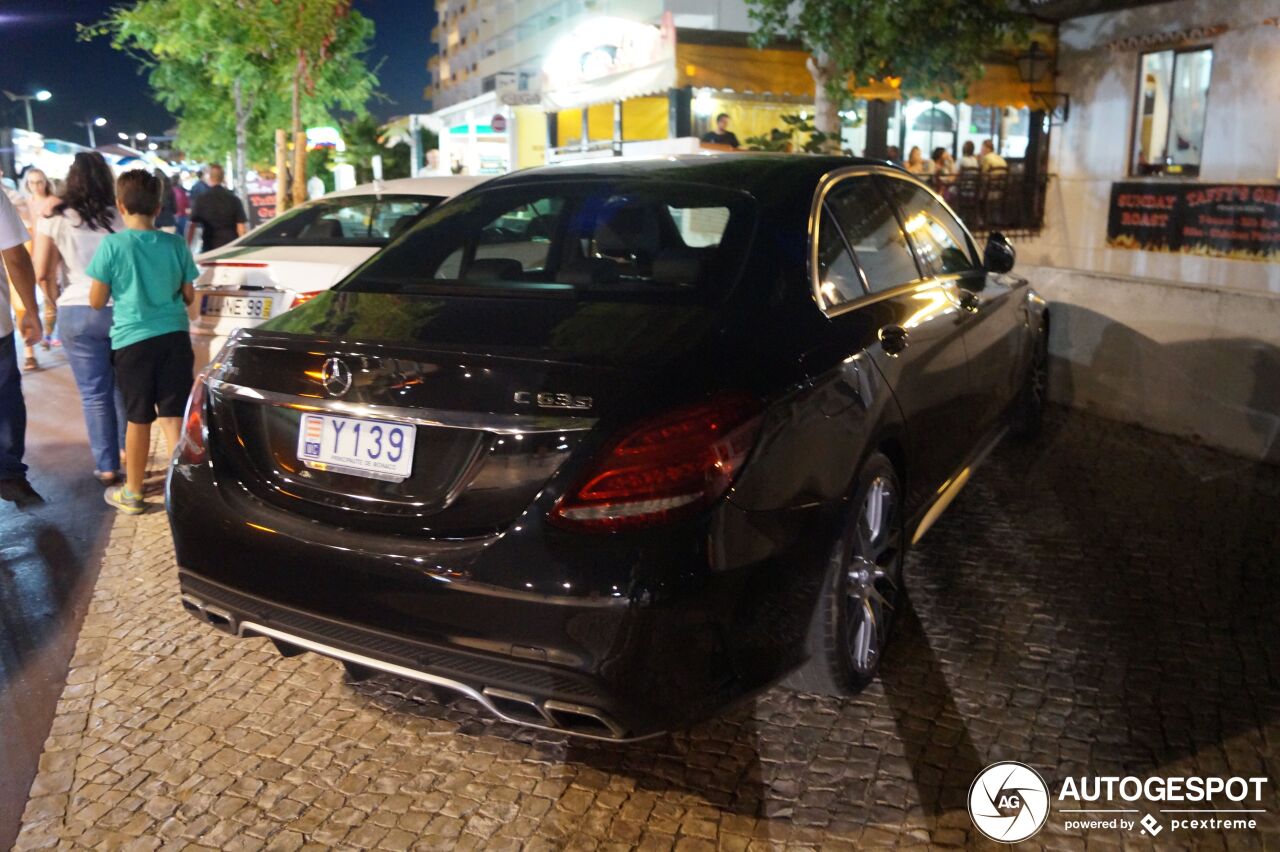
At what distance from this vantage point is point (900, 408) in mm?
3475

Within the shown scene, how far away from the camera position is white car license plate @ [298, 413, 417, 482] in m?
2.62

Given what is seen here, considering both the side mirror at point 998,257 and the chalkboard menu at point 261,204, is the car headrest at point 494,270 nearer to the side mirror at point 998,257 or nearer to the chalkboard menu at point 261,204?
the side mirror at point 998,257

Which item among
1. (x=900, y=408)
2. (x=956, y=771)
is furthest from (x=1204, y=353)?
(x=956, y=771)

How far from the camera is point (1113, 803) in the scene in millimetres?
2912

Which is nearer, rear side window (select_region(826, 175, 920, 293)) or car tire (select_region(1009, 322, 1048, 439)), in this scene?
rear side window (select_region(826, 175, 920, 293))

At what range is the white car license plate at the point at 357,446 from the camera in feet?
8.61

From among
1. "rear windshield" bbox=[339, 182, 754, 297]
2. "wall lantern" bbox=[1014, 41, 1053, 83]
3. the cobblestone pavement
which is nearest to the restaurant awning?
"wall lantern" bbox=[1014, 41, 1053, 83]

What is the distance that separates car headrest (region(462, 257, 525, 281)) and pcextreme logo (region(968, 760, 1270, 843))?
2.07m

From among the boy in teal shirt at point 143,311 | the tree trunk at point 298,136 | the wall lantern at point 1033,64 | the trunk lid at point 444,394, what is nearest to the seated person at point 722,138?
the wall lantern at point 1033,64

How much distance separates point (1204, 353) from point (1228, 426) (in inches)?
18.3

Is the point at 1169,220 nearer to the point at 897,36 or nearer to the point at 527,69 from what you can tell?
the point at 897,36

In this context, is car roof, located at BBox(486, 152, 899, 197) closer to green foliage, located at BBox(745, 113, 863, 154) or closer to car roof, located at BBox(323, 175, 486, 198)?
car roof, located at BBox(323, 175, 486, 198)

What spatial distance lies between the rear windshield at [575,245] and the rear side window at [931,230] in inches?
34.2

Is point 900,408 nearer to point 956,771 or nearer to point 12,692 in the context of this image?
point 956,771
